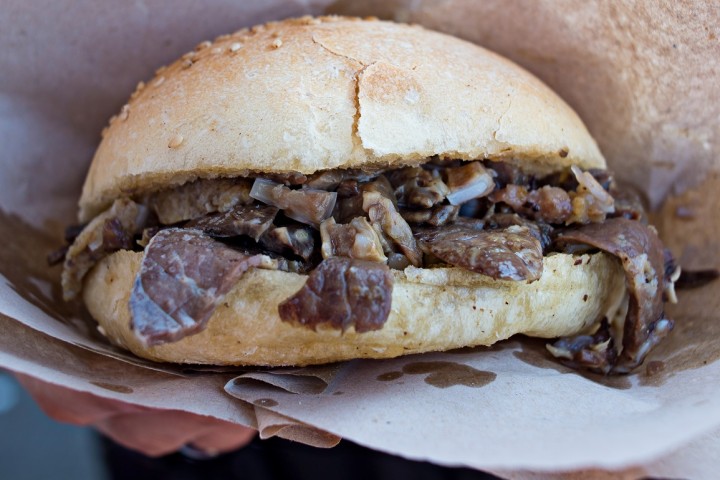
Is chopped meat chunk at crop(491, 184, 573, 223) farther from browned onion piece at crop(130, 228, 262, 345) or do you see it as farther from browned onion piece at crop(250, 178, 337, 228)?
browned onion piece at crop(130, 228, 262, 345)

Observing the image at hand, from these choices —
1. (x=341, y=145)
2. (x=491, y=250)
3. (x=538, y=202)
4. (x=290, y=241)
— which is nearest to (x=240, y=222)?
(x=290, y=241)

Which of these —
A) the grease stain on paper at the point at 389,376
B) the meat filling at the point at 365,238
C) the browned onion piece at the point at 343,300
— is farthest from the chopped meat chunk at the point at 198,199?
the grease stain on paper at the point at 389,376

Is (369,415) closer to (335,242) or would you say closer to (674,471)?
(335,242)

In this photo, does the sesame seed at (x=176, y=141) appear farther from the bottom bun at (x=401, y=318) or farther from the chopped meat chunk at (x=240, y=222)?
the bottom bun at (x=401, y=318)

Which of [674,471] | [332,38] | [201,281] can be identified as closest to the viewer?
[674,471]

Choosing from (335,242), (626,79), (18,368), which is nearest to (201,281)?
(335,242)

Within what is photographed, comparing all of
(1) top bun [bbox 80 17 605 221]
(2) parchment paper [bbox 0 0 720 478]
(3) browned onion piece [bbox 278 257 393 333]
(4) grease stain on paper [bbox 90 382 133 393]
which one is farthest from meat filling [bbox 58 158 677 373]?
(4) grease stain on paper [bbox 90 382 133 393]
